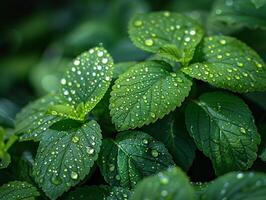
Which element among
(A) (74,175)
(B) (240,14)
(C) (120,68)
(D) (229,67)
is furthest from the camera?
(B) (240,14)

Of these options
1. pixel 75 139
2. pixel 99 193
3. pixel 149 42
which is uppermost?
pixel 149 42

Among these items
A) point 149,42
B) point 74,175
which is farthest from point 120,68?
point 74,175

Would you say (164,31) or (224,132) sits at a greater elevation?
(164,31)

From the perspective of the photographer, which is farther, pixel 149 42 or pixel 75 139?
pixel 149 42

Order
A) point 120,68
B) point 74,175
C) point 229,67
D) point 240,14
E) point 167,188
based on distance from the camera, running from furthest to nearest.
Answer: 1. point 240,14
2. point 120,68
3. point 229,67
4. point 74,175
5. point 167,188

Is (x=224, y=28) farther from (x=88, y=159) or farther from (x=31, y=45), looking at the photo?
(x=31, y=45)

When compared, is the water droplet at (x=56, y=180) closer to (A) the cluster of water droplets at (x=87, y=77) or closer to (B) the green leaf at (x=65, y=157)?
(B) the green leaf at (x=65, y=157)

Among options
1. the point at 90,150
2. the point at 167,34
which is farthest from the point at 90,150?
the point at 167,34

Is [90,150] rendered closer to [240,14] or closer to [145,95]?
[145,95]

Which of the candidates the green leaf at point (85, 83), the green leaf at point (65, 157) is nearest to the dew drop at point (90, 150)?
the green leaf at point (65, 157)
